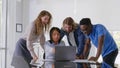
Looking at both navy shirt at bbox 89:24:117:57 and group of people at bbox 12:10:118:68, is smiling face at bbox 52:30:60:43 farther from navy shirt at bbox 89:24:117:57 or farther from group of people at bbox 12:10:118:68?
navy shirt at bbox 89:24:117:57

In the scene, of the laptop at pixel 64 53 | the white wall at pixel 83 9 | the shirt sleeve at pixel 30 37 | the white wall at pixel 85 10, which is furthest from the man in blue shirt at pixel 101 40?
the white wall at pixel 83 9

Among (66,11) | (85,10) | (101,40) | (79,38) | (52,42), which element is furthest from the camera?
(66,11)

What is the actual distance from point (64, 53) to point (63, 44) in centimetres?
54

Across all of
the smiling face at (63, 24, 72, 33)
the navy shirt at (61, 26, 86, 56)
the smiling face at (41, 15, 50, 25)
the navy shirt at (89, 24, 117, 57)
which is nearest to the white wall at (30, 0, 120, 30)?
the navy shirt at (61, 26, 86, 56)

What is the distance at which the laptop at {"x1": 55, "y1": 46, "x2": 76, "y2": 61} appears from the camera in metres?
3.33

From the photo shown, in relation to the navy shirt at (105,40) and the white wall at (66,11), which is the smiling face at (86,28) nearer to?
the navy shirt at (105,40)

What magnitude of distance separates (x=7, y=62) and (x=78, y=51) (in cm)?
243

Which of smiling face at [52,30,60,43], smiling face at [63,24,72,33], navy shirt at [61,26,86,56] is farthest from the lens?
navy shirt at [61,26,86,56]

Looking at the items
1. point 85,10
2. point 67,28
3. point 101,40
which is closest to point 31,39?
point 67,28

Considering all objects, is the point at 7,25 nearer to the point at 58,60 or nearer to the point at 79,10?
the point at 79,10

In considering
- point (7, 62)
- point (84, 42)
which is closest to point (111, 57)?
point (84, 42)

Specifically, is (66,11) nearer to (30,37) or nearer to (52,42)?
(52,42)

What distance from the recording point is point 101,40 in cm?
354

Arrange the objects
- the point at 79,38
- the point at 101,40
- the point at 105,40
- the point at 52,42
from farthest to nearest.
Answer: the point at 79,38 < the point at 52,42 < the point at 105,40 < the point at 101,40
